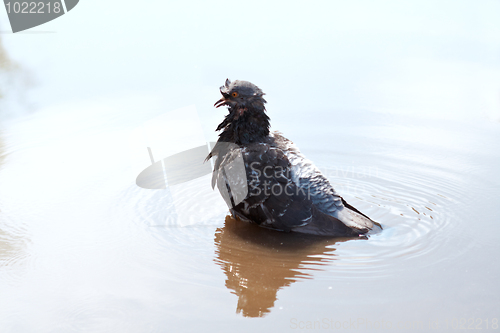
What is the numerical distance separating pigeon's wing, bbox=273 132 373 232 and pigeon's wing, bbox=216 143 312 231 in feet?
0.23

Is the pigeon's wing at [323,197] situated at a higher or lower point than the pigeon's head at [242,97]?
lower

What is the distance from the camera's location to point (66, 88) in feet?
25.3

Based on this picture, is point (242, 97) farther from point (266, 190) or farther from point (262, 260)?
point (262, 260)

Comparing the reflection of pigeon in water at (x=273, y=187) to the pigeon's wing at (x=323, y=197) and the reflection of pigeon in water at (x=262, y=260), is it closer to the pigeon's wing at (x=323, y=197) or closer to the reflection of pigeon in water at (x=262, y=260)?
the pigeon's wing at (x=323, y=197)

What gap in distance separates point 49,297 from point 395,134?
467 cm

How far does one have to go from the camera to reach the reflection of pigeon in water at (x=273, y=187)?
456 cm

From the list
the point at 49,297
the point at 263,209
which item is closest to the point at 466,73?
the point at 263,209

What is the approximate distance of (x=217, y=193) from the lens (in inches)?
211

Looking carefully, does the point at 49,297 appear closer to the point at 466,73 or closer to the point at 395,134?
the point at 395,134

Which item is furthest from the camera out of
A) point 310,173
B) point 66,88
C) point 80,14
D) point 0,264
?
point 80,14
